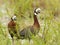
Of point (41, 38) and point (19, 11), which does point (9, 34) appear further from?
point (41, 38)

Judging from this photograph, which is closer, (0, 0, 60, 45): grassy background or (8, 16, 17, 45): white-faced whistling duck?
(0, 0, 60, 45): grassy background

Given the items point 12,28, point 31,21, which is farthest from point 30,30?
point 31,21

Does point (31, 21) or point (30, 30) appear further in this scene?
point (31, 21)

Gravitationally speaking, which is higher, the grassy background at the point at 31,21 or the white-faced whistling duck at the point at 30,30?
the grassy background at the point at 31,21

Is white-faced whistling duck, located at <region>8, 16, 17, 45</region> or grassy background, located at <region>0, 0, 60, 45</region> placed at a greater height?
grassy background, located at <region>0, 0, 60, 45</region>

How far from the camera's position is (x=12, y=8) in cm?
509

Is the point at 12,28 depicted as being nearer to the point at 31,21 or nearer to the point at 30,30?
the point at 30,30

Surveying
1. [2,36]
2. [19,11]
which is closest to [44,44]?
[2,36]

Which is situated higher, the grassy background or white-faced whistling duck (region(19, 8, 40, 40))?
the grassy background

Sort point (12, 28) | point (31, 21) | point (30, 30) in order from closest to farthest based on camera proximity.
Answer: point (30, 30) < point (12, 28) < point (31, 21)

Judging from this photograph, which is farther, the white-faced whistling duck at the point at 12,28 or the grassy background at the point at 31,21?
the white-faced whistling duck at the point at 12,28

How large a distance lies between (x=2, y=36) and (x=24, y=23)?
49 centimetres

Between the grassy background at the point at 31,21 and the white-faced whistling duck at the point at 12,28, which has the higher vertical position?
the grassy background at the point at 31,21

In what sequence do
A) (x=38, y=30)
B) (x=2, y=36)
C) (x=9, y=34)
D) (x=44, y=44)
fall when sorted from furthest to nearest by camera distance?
(x=9, y=34)
(x=38, y=30)
(x=2, y=36)
(x=44, y=44)
